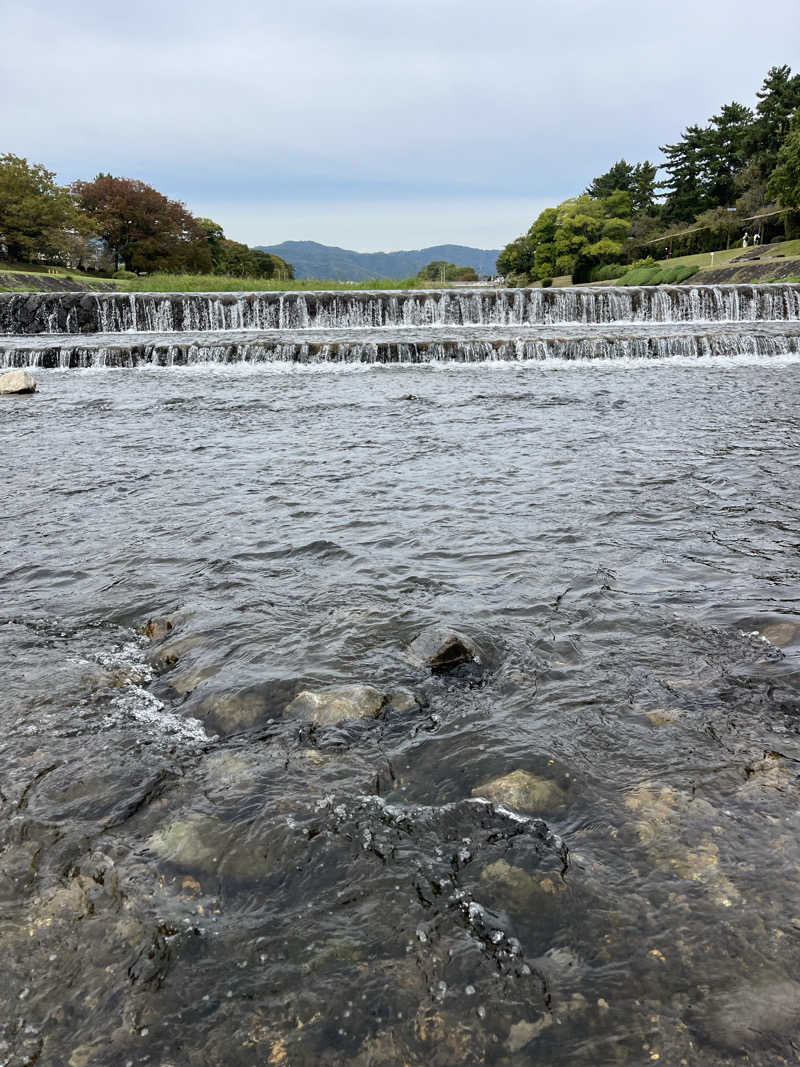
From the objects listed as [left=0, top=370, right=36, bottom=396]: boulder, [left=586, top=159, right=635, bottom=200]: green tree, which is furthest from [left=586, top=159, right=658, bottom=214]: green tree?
[left=0, top=370, right=36, bottom=396]: boulder

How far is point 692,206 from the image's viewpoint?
69562 mm

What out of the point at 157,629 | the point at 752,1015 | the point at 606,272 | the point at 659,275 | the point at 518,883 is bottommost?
the point at 752,1015

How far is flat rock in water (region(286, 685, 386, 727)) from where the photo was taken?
3.71 meters

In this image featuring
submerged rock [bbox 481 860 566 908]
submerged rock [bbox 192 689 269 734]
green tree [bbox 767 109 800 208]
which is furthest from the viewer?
green tree [bbox 767 109 800 208]

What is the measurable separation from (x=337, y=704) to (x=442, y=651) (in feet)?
2.58

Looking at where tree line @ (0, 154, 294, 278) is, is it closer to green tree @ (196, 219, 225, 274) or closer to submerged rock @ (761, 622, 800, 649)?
green tree @ (196, 219, 225, 274)

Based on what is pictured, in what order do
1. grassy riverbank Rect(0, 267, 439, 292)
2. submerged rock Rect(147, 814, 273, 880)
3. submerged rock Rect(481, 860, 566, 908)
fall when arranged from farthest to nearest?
grassy riverbank Rect(0, 267, 439, 292), submerged rock Rect(147, 814, 273, 880), submerged rock Rect(481, 860, 566, 908)

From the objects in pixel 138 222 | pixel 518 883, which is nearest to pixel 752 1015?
pixel 518 883

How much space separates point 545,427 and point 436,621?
7.63 m

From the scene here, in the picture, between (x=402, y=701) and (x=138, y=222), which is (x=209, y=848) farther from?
(x=138, y=222)

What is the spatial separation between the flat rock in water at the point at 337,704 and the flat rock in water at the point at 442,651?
1.49 ft

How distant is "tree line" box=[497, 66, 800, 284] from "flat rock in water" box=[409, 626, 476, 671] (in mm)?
58419

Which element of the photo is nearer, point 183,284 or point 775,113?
point 183,284

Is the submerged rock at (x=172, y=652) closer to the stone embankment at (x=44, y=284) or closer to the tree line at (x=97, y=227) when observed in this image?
the stone embankment at (x=44, y=284)
